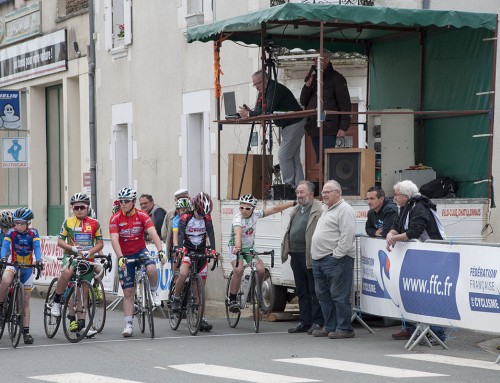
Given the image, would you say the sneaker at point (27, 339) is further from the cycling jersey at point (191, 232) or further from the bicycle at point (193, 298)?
the cycling jersey at point (191, 232)

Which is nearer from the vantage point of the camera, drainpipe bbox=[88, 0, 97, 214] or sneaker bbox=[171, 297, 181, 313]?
sneaker bbox=[171, 297, 181, 313]

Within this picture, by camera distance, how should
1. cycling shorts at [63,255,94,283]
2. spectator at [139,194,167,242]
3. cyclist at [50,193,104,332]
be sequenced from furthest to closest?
spectator at [139,194,167,242], cyclist at [50,193,104,332], cycling shorts at [63,255,94,283]

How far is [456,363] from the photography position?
13125 mm

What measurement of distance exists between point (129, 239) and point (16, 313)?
5.52 ft

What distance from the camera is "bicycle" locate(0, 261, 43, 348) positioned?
15492mm

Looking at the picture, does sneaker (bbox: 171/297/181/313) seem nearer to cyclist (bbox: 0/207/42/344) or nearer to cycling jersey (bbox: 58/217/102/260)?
cycling jersey (bbox: 58/217/102/260)

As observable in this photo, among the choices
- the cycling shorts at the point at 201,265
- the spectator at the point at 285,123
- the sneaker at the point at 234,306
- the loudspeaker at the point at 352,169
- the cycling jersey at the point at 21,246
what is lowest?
the sneaker at the point at 234,306

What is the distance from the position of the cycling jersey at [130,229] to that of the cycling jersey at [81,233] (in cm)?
30

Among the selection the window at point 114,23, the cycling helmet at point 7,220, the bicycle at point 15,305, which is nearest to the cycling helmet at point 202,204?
the bicycle at point 15,305

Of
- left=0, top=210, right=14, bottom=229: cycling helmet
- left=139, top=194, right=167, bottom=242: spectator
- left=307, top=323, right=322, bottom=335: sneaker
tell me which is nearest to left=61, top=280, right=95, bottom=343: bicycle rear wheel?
left=0, top=210, right=14, bottom=229: cycling helmet

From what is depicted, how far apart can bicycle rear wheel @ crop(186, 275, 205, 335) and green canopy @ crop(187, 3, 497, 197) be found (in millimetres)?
3500

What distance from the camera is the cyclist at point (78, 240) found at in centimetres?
1619

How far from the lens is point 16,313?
51.2 feet

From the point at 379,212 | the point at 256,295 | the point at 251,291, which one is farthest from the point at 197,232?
the point at 379,212
